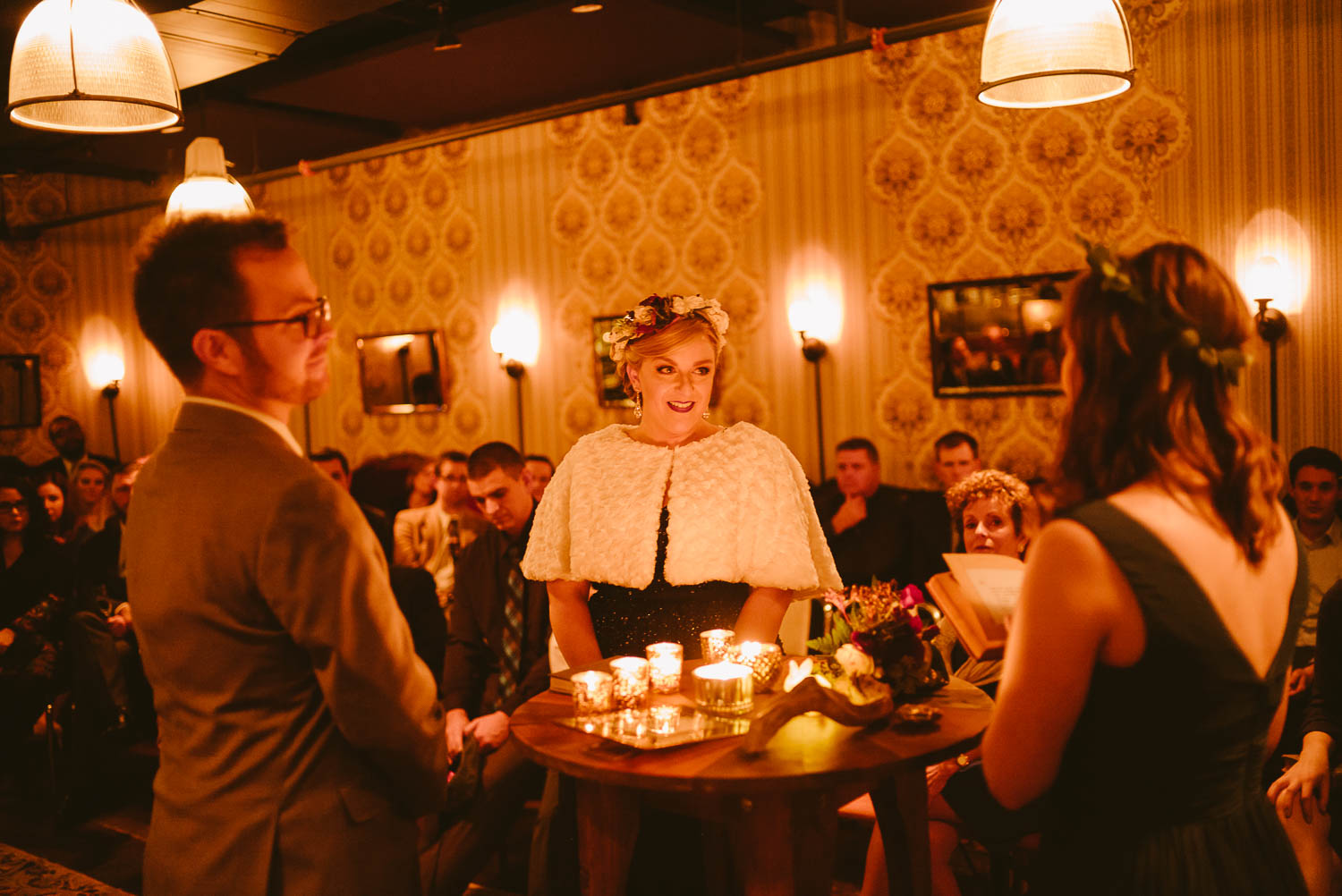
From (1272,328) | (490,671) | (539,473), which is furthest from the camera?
(539,473)

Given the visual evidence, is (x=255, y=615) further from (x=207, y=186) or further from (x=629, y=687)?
(x=207, y=186)

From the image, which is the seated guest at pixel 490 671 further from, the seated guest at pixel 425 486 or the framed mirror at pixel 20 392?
the framed mirror at pixel 20 392

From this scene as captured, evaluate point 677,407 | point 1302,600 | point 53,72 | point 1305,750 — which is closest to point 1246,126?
point 1305,750

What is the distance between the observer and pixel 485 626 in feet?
11.5

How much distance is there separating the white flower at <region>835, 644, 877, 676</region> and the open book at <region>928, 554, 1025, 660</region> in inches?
8.6

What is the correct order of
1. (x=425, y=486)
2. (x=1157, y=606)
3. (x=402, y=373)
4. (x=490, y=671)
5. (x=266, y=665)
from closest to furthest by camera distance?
1. (x=1157, y=606)
2. (x=266, y=665)
3. (x=490, y=671)
4. (x=425, y=486)
5. (x=402, y=373)

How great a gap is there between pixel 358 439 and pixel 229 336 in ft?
25.8

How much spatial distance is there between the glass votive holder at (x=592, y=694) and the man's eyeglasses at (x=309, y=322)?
36.5 inches

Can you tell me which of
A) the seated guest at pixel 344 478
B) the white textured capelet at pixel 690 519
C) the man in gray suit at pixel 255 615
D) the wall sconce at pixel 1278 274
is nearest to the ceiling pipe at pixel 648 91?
the wall sconce at pixel 1278 274

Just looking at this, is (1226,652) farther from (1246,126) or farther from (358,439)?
(358,439)

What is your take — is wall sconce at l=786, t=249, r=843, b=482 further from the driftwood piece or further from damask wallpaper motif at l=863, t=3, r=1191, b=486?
the driftwood piece

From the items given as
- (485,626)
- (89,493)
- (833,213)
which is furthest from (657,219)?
(485,626)

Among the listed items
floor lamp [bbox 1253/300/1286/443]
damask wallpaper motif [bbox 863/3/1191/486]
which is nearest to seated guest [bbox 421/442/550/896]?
damask wallpaper motif [bbox 863/3/1191/486]

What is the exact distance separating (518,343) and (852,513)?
129 inches
